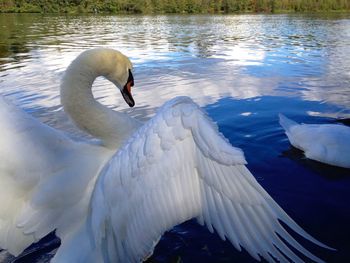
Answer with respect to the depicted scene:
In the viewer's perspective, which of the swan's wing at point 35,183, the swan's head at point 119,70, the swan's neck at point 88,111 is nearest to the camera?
the swan's wing at point 35,183

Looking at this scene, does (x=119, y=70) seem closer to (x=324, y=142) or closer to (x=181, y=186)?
(x=181, y=186)

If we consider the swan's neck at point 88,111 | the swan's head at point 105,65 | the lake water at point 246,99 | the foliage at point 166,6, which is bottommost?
the lake water at point 246,99

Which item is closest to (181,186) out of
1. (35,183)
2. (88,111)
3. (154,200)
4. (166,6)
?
(154,200)

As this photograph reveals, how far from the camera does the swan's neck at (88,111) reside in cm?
331

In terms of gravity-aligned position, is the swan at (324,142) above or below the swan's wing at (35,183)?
below

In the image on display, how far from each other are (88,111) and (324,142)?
330 centimetres

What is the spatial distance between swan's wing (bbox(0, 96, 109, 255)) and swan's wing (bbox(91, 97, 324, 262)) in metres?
0.58

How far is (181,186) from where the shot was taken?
6.83 ft

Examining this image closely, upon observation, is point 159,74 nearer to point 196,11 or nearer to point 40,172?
point 40,172

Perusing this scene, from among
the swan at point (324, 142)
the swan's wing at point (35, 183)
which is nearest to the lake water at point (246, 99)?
the swan at point (324, 142)

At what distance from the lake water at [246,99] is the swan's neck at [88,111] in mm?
1175

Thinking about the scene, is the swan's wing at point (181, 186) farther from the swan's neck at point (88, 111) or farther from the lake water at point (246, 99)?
the lake water at point (246, 99)

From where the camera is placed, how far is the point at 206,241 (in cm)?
369

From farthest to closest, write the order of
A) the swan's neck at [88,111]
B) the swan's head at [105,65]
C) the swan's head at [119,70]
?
the swan's head at [119,70] < the swan's head at [105,65] < the swan's neck at [88,111]
